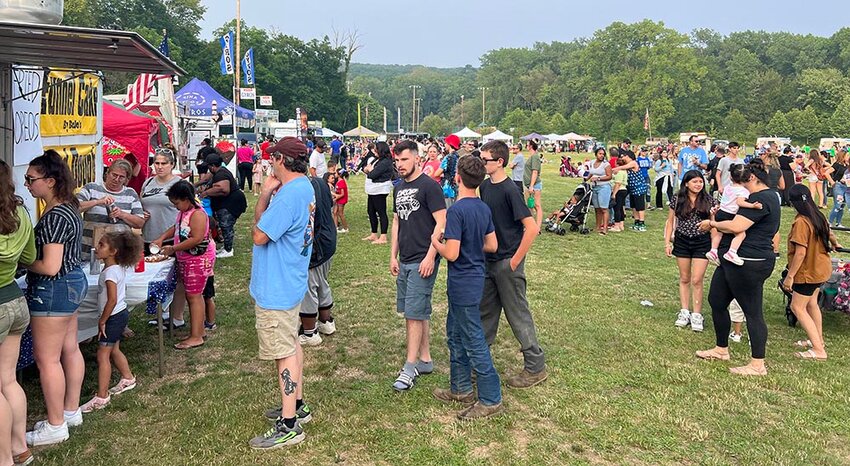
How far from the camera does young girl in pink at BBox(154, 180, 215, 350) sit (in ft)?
16.9

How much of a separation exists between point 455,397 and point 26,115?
479 cm

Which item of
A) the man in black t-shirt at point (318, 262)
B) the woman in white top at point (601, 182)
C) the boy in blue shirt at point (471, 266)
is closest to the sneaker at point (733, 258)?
the boy in blue shirt at point (471, 266)

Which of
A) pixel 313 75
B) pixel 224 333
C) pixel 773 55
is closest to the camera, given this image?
pixel 224 333

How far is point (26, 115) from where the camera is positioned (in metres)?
5.68

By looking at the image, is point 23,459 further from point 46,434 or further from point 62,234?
point 62,234

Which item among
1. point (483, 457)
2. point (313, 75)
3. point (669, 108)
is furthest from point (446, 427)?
point (669, 108)

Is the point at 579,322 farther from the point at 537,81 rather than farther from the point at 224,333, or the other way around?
the point at 537,81

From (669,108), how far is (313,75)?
4984 centimetres

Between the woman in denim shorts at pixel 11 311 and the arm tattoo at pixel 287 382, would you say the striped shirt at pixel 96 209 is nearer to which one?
the woman in denim shorts at pixel 11 311

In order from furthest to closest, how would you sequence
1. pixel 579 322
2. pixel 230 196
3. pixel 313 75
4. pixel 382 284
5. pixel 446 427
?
pixel 313 75, pixel 230 196, pixel 382 284, pixel 579 322, pixel 446 427

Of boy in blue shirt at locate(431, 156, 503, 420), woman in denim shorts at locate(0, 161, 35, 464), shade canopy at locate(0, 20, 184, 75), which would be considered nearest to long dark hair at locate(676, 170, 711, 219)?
boy in blue shirt at locate(431, 156, 503, 420)

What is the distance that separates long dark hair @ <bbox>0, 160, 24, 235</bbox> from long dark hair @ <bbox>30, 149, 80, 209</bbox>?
39 cm

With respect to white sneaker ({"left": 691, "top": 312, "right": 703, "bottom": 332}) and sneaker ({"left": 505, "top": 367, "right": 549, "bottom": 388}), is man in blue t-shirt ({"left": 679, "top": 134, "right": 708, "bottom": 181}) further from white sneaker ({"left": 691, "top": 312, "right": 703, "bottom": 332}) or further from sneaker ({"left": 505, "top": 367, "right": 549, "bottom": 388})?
sneaker ({"left": 505, "top": 367, "right": 549, "bottom": 388})

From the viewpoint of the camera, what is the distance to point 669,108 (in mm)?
84750
